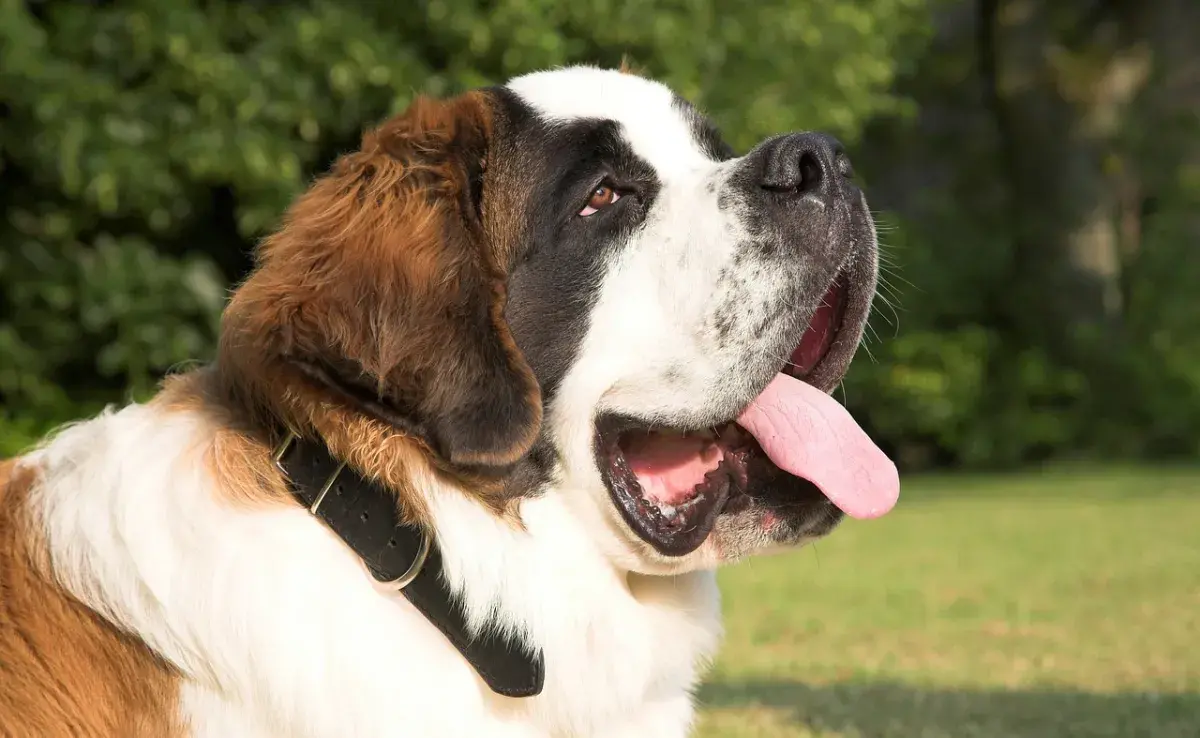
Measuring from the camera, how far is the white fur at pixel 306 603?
A: 2.52 m

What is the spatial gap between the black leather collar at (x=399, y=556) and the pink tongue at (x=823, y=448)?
0.70 metres

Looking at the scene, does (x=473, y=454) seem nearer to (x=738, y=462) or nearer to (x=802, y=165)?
(x=738, y=462)

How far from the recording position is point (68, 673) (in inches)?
100

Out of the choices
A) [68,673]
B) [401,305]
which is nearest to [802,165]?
[401,305]

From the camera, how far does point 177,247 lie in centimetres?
1191

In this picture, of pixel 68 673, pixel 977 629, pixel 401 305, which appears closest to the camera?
pixel 68 673

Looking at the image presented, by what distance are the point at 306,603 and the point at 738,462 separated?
99 cm

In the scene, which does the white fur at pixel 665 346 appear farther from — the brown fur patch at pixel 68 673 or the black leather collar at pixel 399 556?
the brown fur patch at pixel 68 673

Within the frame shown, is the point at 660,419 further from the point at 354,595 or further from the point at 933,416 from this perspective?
the point at 933,416

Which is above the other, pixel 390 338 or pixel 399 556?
pixel 390 338

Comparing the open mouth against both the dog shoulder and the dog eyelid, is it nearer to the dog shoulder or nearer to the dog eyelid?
the dog eyelid

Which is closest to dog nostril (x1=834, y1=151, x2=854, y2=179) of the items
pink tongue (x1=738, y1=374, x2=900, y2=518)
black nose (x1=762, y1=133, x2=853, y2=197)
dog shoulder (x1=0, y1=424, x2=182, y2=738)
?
black nose (x1=762, y1=133, x2=853, y2=197)

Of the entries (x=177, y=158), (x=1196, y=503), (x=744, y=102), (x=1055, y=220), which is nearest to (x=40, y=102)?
(x=177, y=158)

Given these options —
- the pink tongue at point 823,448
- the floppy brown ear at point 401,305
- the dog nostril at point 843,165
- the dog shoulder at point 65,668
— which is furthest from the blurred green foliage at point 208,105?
the dog shoulder at point 65,668
